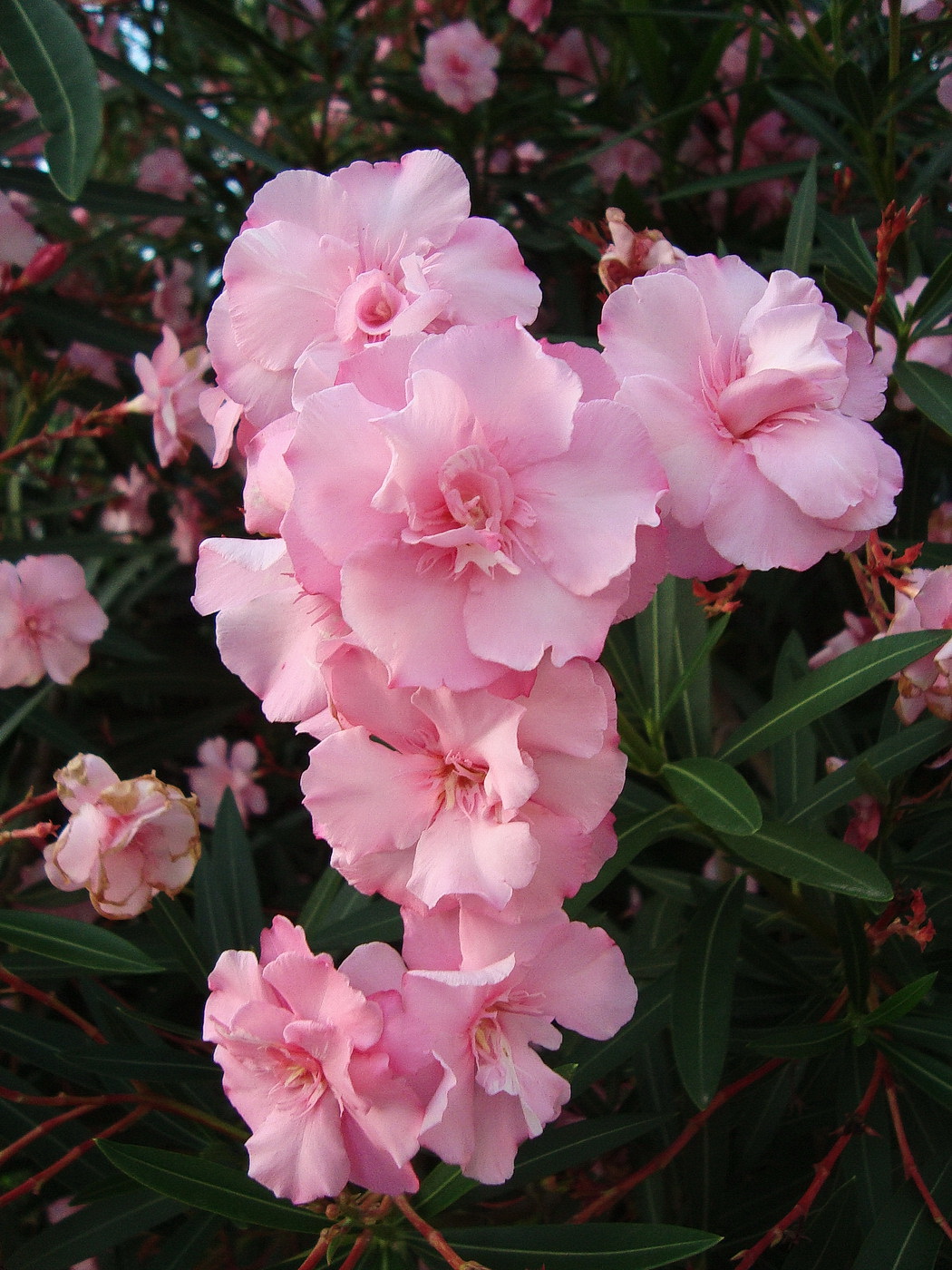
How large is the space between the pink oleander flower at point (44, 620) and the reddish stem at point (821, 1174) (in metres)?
0.97

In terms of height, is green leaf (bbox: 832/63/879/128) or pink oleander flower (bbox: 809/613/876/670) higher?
green leaf (bbox: 832/63/879/128)

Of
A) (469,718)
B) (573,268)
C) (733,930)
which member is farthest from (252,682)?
(573,268)

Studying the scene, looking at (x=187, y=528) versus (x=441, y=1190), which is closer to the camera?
(x=441, y=1190)

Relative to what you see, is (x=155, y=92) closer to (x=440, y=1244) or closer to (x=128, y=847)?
(x=128, y=847)

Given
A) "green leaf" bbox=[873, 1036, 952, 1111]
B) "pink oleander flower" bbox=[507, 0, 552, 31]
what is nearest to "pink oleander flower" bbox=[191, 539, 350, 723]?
"green leaf" bbox=[873, 1036, 952, 1111]

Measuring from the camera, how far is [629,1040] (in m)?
0.94

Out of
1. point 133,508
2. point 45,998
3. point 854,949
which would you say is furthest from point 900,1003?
point 133,508

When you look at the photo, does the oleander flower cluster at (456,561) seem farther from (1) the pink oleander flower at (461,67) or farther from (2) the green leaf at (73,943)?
(1) the pink oleander flower at (461,67)

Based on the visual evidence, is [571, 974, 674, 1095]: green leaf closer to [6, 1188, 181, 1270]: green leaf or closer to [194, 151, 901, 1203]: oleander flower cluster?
[194, 151, 901, 1203]: oleander flower cluster

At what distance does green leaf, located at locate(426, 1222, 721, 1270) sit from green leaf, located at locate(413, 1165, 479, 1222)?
0.17 feet

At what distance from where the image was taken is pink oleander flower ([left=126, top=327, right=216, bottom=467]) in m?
1.25

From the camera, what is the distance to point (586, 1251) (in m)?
0.77

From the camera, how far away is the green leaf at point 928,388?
0.90 m

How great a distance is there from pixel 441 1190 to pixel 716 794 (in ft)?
1.25
